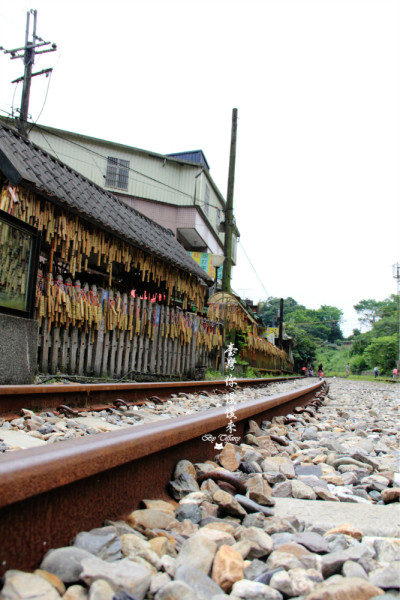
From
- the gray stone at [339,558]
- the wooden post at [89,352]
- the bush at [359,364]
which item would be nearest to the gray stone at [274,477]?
the gray stone at [339,558]

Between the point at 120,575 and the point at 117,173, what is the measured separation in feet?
79.6

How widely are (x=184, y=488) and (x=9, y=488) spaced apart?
1.12 meters

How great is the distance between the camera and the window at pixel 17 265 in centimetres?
564

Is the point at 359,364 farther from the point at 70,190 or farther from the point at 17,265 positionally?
the point at 17,265

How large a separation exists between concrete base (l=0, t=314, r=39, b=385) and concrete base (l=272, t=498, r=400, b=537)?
393cm

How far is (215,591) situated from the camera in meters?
1.29

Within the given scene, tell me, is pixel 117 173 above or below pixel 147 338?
above

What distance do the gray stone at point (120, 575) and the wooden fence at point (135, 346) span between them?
6466mm

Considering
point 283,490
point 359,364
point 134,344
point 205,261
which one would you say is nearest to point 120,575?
point 283,490

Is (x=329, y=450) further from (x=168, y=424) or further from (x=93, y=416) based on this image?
(x=93, y=416)

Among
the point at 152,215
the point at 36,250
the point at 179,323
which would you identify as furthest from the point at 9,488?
the point at 152,215

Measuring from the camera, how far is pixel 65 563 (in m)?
1.29

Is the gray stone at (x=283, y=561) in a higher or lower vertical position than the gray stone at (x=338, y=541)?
higher

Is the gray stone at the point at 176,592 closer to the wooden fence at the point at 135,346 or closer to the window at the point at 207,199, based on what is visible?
the wooden fence at the point at 135,346
